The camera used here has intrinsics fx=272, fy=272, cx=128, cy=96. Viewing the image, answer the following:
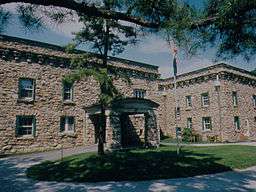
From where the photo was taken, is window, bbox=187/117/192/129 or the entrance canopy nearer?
the entrance canopy

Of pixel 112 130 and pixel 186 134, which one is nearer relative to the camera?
pixel 112 130

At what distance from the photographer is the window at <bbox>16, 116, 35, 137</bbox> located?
1955 cm

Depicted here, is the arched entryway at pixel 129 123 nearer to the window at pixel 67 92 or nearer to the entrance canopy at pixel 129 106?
the entrance canopy at pixel 129 106

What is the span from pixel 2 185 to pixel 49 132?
11.5 metres

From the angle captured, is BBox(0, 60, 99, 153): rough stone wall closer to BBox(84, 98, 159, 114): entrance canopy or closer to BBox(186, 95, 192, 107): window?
BBox(84, 98, 159, 114): entrance canopy

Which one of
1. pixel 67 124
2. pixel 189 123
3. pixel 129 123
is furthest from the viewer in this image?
pixel 189 123

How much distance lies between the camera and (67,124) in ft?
72.1

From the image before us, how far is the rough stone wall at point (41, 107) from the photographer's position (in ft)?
62.1

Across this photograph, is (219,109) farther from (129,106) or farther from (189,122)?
(129,106)

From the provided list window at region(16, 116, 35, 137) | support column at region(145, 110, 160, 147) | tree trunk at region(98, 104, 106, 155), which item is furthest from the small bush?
window at region(16, 116, 35, 137)

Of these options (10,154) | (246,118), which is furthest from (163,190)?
(246,118)

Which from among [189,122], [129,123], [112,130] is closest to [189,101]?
[189,122]

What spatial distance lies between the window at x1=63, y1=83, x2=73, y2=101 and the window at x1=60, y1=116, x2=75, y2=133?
1.59m

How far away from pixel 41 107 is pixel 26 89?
1722 mm
